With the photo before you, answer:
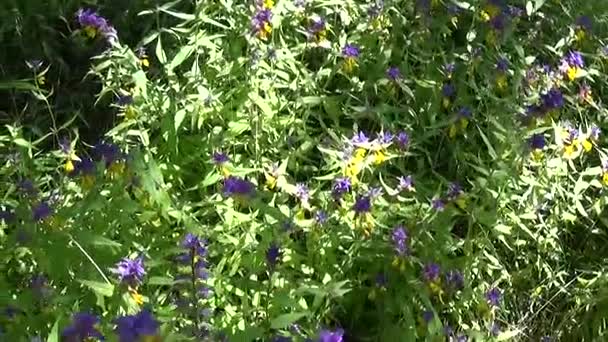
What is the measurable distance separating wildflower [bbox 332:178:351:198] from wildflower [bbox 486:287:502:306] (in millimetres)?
343

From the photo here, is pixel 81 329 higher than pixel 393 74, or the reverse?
pixel 81 329

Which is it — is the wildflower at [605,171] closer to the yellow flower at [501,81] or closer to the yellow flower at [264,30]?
the yellow flower at [501,81]

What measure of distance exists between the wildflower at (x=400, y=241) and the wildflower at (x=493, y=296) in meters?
0.21

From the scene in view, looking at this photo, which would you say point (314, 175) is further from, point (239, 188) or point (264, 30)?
point (239, 188)

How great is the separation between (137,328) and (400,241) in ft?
2.61

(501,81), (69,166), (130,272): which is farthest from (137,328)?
(501,81)

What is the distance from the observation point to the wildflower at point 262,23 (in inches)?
79.0

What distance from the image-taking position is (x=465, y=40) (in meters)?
2.47

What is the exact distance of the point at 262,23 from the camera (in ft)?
6.57

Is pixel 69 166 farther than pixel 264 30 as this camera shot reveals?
No

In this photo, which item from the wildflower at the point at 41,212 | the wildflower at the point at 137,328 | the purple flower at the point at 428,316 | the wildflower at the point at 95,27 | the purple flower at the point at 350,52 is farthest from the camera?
the purple flower at the point at 350,52

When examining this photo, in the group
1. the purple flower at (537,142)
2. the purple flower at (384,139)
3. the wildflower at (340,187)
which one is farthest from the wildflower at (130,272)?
the purple flower at (537,142)

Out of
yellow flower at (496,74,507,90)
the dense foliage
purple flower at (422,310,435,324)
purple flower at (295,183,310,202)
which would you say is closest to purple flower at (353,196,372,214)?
the dense foliage

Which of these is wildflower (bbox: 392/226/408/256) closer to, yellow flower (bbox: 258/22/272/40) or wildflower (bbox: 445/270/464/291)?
wildflower (bbox: 445/270/464/291)
